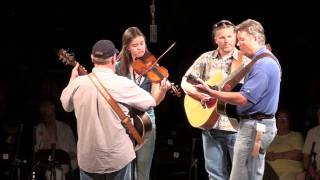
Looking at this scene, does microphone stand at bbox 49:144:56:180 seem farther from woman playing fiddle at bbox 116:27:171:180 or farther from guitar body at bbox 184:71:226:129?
guitar body at bbox 184:71:226:129

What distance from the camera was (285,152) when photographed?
678 centimetres

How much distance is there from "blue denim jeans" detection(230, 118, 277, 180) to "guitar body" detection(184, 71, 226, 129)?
448 mm

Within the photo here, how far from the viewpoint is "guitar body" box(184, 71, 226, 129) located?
502 cm

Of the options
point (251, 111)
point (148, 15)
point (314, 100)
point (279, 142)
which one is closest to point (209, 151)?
point (251, 111)

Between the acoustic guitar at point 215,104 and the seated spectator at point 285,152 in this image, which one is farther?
the seated spectator at point 285,152

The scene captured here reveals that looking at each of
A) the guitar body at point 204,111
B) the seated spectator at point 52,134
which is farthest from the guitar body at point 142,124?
the seated spectator at point 52,134

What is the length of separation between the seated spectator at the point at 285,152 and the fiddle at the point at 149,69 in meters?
2.13

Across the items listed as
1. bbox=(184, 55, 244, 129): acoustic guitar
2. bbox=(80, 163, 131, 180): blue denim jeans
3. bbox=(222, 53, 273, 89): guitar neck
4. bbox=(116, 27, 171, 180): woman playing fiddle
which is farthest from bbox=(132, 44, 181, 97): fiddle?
bbox=(80, 163, 131, 180): blue denim jeans

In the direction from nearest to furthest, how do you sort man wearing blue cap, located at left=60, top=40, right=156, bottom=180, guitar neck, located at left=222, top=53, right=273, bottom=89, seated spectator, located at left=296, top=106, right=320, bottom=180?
man wearing blue cap, located at left=60, top=40, right=156, bottom=180, guitar neck, located at left=222, top=53, right=273, bottom=89, seated spectator, located at left=296, top=106, right=320, bottom=180

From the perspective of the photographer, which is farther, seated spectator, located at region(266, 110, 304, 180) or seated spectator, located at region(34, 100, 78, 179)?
seated spectator, located at region(34, 100, 78, 179)

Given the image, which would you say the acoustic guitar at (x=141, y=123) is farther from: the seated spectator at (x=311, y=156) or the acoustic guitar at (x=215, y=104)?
the seated spectator at (x=311, y=156)

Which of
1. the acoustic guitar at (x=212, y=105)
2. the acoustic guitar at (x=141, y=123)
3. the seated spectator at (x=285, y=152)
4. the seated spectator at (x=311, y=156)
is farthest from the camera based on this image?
the seated spectator at (x=285, y=152)

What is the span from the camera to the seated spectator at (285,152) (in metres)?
6.72

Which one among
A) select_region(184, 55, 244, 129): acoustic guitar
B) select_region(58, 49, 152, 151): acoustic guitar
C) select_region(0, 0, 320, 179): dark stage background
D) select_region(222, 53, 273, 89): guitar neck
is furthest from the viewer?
select_region(0, 0, 320, 179): dark stage background
